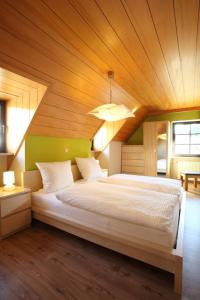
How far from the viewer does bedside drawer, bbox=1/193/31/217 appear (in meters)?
1.92

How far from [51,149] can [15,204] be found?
1170 mm

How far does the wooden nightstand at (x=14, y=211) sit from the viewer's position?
1920 millimetres

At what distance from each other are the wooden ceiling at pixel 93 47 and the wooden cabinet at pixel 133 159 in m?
2.25

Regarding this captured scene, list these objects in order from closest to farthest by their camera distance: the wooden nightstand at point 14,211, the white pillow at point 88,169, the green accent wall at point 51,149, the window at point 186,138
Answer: the wooden nightstand at point 14,211 < the green accent wall at point 51,149 < the white pillow at point 88,169 < the window at point 186,138

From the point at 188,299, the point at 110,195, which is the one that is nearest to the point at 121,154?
the point at 110,195

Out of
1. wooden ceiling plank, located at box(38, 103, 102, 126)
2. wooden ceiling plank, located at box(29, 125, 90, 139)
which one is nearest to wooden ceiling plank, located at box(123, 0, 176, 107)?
wooden ceiling plank, located at box(38, 103, 102, 126)

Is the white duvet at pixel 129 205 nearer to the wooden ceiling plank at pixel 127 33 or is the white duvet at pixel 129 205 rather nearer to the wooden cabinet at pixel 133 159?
the wooden ceiling plank at pixel 127 33

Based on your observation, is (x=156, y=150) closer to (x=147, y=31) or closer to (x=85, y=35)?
(x=147, y=31)

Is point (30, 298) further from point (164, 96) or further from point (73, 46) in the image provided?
point (164, 96)

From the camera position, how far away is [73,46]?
161 centimetres

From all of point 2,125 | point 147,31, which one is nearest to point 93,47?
point 147,31

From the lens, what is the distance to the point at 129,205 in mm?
1614

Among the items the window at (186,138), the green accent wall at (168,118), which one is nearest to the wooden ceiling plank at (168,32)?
the green accent wall at (168,118)

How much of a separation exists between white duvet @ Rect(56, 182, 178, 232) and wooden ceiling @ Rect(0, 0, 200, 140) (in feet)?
4.51
